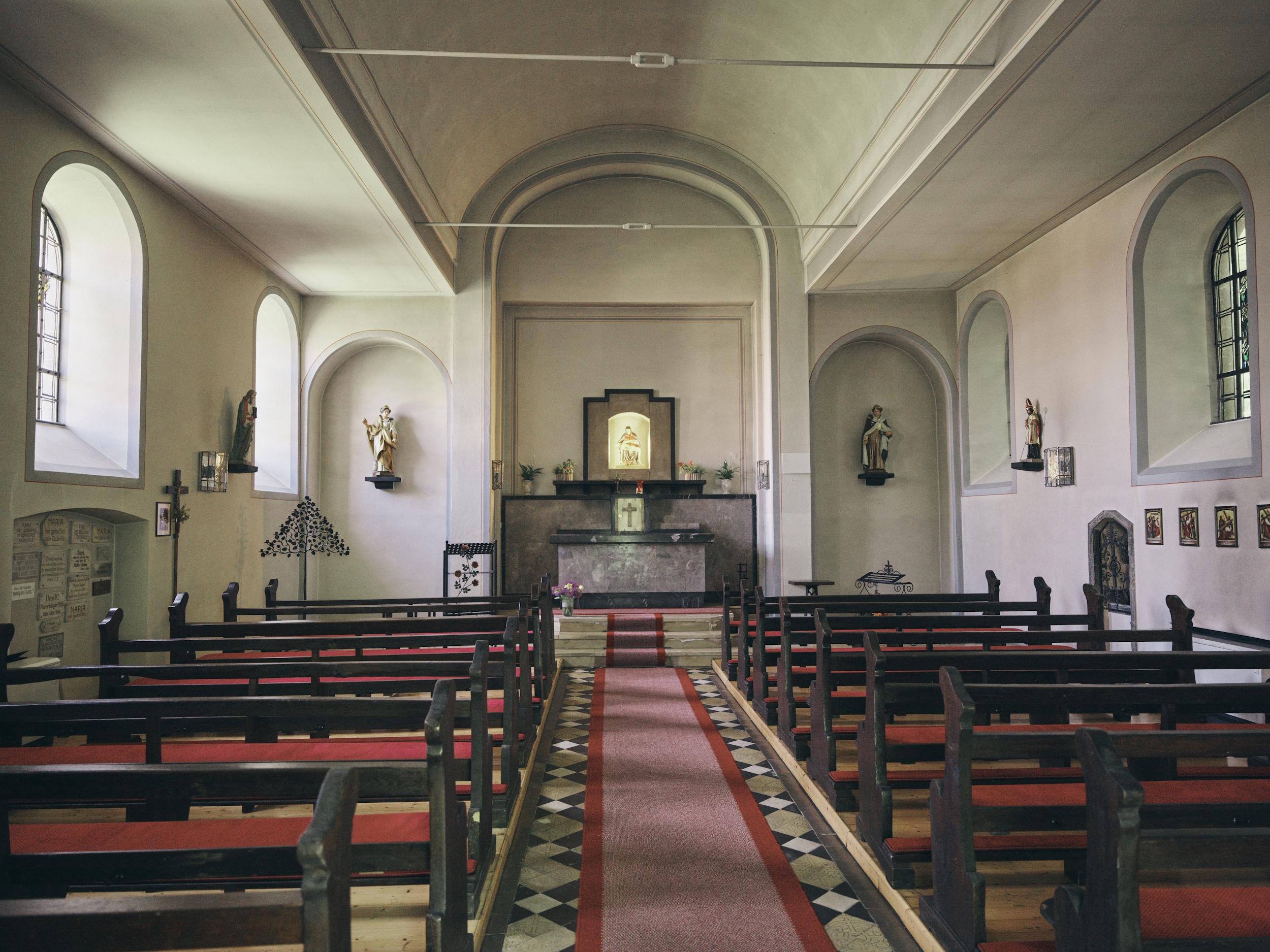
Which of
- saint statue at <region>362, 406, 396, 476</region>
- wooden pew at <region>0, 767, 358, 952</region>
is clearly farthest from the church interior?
saint statue at <region>362, 406, 396, 476</region>

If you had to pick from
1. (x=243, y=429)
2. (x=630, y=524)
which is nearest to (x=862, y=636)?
(x=630, y=524)

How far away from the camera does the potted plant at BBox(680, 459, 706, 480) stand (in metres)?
12.4

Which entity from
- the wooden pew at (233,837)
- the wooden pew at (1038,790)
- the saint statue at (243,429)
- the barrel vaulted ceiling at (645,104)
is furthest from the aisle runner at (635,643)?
the wooden pew at (233,837)

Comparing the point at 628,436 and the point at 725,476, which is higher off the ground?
the point at 628,436

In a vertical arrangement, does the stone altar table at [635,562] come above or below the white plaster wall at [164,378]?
below

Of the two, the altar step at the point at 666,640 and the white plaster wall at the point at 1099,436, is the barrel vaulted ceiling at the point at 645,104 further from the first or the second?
the altar step at the point at 666,640

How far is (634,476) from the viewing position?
12484 mm

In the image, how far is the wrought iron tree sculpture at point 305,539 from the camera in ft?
34.3

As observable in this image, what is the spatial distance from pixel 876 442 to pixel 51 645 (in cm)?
984

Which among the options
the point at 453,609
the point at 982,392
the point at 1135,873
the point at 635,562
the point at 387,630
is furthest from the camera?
the point at 982,392

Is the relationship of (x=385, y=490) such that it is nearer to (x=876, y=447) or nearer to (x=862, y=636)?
(x=876, y=447)

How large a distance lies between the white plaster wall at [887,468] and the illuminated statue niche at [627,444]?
249cm

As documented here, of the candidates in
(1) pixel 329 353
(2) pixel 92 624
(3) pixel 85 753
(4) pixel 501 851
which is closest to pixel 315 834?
(4) pixel 501 851

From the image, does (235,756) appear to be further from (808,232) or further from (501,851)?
(808,232)
